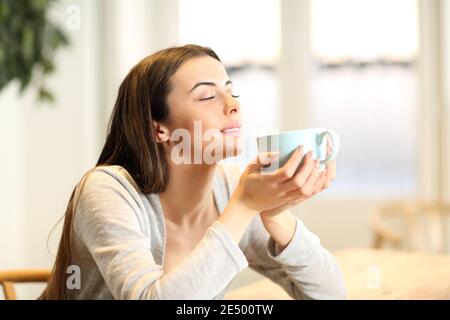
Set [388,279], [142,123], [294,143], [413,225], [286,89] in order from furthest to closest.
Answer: [286,89]
[413,225]
[388,279]
[142,123]
[294,143]

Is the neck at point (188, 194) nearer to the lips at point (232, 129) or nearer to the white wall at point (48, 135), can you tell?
the lips at point (232, 129)

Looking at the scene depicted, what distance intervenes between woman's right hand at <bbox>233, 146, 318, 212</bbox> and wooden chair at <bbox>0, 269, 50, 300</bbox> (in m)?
0.36

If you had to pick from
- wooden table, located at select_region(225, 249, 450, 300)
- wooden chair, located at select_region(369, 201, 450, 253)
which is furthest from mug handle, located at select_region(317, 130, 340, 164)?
wooden chair, located at select_region(369, 201, 450, 253)

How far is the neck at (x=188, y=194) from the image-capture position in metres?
0.71

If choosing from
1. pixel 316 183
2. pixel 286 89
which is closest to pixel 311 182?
pixel 316 183

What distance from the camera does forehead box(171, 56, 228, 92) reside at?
0.65 m

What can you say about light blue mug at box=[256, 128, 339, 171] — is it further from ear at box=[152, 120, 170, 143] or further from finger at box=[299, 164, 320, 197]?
ear at box=[152, 120, 170, 143]

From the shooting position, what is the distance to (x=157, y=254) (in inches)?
28.9

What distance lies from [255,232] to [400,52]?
66.3 inches

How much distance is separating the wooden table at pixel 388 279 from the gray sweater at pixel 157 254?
125 millimetres

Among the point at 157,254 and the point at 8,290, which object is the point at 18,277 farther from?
the point at 157,254

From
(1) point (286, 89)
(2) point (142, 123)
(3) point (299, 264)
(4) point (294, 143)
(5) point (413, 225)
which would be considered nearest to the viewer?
(4) point (294, 143)

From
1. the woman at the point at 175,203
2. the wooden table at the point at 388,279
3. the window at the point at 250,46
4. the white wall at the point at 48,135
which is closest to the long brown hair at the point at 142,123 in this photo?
the woman at the point at 175,203

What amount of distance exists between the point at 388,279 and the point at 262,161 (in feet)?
1.82
